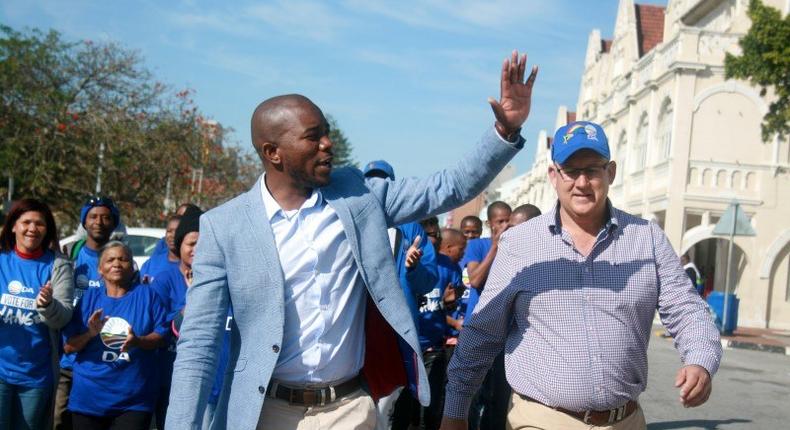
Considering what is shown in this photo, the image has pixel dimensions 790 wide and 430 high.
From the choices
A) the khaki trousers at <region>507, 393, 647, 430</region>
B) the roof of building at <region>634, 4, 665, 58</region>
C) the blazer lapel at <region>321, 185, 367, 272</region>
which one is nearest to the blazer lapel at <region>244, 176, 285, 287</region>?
the blazer lapel at <region>321, 185, 367, 272</region>

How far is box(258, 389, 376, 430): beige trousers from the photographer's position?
3529mm

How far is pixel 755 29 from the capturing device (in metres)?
17.0

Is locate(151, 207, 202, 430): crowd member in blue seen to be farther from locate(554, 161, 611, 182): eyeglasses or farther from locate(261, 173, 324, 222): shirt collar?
locate(554, 161, 611, 182): eyeglasses

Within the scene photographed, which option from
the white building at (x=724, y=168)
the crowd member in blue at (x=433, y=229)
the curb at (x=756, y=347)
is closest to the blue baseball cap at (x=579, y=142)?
the crowd member in blue at (x=433, y=229)

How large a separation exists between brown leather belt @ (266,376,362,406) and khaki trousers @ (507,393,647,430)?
0.85m

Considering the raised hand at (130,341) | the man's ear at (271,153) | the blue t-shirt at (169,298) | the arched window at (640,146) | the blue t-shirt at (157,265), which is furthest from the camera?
the arched window at (640,146)

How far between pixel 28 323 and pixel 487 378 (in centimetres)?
353

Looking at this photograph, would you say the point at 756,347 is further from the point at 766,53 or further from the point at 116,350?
the point at 116,350

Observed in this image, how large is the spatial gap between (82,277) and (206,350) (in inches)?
160

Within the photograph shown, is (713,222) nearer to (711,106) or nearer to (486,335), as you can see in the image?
(711,106)

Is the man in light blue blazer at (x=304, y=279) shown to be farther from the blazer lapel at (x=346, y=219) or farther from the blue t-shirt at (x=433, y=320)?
the blue t-shirt at (x=433, y=320)

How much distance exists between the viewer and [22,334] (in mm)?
5879

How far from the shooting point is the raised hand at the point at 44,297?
563cm

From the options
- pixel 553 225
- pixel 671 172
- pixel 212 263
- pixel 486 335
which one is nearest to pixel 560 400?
pixel 486 335
